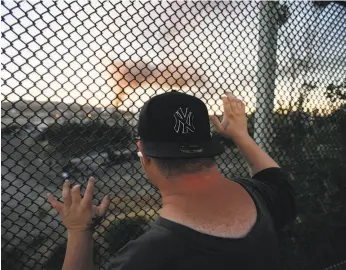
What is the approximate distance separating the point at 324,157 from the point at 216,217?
3.08 metres

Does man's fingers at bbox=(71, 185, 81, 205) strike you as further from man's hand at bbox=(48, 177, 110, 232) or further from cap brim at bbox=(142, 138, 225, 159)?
cap brim at bbox=(142, 138, 225, 159)

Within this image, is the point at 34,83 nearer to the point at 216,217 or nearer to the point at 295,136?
the point at 216,217

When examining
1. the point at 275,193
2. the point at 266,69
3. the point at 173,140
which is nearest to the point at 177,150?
the point at 173,140

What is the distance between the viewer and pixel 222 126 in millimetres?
2094

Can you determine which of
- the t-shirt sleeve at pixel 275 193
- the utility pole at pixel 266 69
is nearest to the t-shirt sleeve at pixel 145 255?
the t-shirt sleeve at pixel 275 193

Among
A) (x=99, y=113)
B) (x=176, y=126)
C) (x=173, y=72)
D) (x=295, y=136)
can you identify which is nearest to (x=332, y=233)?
(x=295, y=136)

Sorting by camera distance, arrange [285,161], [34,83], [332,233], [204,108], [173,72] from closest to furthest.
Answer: [204,108] → [34,83] → [173,72] → [285,161] → [332,233]

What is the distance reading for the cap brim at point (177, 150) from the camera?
1.33 meters

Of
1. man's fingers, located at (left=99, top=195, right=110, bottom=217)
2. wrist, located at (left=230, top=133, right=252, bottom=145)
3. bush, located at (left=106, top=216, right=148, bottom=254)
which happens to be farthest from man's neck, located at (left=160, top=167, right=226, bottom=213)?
bush, located at (left=106, top=216, right=148, bottom=254)

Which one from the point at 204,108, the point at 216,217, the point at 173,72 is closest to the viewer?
the point at 216,217

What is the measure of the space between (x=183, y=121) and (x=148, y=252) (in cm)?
52

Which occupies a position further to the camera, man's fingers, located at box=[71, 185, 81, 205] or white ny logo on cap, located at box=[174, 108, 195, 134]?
man's fingers, located at box=[71, 185, 81, 205]

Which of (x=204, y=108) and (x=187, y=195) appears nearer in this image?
(x=187, y=195)

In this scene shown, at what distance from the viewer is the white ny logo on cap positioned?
138cm
